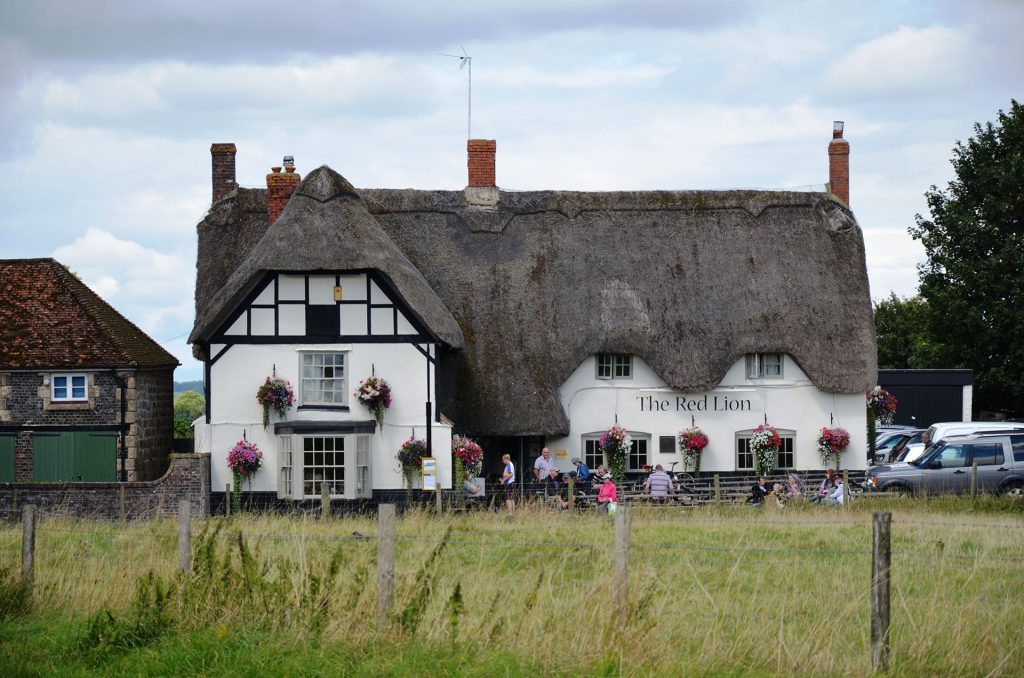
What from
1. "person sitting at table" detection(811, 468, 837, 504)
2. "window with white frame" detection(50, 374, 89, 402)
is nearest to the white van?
"person sitting at table" detection(811, 468, 837, 504)

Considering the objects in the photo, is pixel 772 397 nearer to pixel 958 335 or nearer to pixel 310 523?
pixel 310 523

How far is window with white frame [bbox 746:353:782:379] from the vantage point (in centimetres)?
2925

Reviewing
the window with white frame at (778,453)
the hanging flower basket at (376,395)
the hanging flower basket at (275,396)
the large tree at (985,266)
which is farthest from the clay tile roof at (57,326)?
the large tree at (985,266)

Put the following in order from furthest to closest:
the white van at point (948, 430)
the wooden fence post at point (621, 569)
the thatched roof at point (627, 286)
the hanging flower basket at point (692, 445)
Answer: the white van at point (948, 430) → the hanging flower basket at point (692, 445) → the thatched roof at point (627, 286) → the wooden fence post at point (621, 569)

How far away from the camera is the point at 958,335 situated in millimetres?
43000

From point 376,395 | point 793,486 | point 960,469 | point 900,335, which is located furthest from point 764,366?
point 900,335

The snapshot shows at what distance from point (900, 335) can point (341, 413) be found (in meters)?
37.0

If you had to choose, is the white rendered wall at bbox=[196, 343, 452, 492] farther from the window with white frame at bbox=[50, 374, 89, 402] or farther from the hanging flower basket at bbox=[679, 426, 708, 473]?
the hanging flower basket at bbox=[679, 426, 708, 473]

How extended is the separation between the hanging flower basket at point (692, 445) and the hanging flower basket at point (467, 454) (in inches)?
207

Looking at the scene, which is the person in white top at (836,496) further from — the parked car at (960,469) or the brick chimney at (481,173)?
the brick chimney at (481,173)

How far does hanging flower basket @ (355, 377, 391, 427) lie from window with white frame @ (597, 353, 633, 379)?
226 inches

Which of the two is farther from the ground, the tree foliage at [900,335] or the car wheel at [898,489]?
the tree foliage at [900,335]

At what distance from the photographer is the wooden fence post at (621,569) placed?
10.2 metres

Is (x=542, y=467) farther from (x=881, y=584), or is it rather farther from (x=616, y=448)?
(x=881, y=584)
